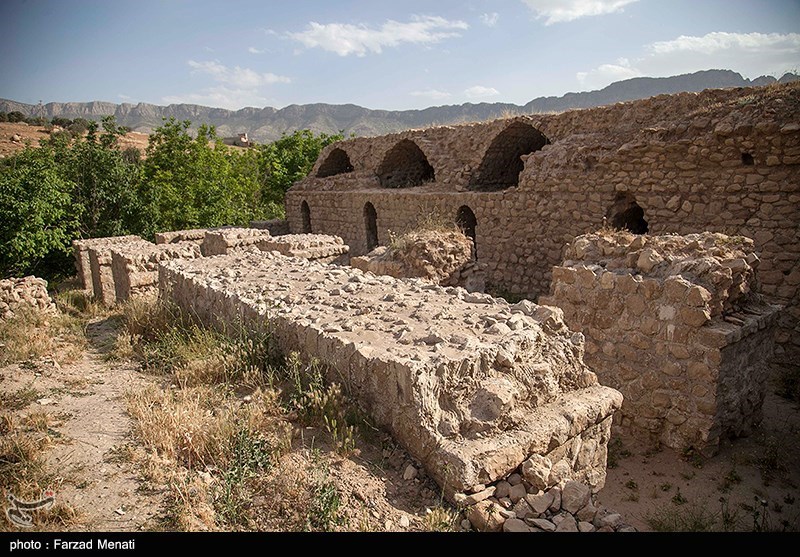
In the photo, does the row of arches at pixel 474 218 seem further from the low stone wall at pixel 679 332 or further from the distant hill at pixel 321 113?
the distant hill at pixel 321 113

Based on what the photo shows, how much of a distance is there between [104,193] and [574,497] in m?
16.5

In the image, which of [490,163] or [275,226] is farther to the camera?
[275,226]

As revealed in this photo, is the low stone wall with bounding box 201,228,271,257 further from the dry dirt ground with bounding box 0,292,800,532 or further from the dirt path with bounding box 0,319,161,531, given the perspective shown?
the dirt path with bounding box 0,319,161,531

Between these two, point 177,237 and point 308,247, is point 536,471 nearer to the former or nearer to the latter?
point 308,247

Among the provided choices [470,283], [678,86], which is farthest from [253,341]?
[678,86]

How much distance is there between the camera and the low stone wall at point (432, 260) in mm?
8297

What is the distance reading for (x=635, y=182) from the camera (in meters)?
8.59

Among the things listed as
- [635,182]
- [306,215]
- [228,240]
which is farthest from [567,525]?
[306,215]

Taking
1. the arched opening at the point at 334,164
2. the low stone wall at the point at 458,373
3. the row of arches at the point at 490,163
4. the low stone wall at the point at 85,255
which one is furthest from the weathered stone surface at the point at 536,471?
the arched opening at the point at 334,164

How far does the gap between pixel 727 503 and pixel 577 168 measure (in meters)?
6.67
